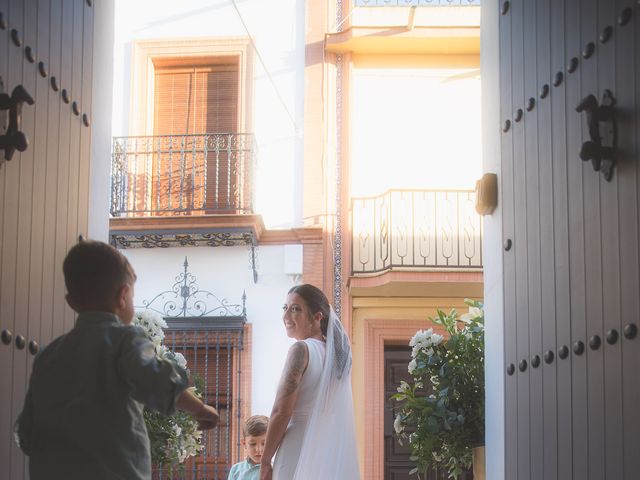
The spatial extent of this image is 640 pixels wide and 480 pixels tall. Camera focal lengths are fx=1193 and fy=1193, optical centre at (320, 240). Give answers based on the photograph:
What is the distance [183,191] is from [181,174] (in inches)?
8.0

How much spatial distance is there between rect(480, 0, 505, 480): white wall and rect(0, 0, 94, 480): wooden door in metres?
1.66

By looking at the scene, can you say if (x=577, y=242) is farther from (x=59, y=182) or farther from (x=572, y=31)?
(x=59, y=182)

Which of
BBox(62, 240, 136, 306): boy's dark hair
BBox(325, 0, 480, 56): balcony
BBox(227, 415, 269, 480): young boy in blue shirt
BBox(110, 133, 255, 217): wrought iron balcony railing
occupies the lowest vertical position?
BBox(227, 415, 269, 480): young boy in blue shirt

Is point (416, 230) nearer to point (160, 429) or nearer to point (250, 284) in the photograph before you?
point (250, 284)

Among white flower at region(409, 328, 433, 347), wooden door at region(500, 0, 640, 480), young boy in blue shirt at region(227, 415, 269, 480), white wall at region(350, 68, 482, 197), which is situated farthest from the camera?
white wall at region(350, 68, 482, 197)

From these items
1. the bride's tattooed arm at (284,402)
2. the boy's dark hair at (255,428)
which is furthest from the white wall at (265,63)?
the bride's tattooed arm at (284,402)

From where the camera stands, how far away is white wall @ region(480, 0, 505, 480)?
4789 millimetres

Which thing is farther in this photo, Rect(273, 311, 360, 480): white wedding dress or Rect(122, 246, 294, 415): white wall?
Rect(122, 246, 294, 415): white wall

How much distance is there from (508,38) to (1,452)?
99.5 inches

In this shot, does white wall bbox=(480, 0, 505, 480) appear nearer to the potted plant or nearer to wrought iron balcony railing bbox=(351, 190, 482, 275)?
the potted plant

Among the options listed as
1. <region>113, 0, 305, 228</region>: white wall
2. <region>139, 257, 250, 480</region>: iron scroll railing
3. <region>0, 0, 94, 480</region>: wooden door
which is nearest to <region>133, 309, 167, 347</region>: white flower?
<region>0, 0, 94, 480</region>: wooden door

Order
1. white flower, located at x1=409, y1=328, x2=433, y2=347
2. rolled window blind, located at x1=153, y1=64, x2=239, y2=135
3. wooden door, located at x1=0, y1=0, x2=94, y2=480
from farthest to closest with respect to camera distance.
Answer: rolled window blind, located at x1=153, y1=64, x2=239, y2=135
white flower, located at x1=409, y1=328, x2=433, y2=347
wooden door, located at x1=0, y1=0, x2=94, y2=480

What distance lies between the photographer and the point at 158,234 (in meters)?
13.2

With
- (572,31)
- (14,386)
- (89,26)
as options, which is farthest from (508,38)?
(14,386)
